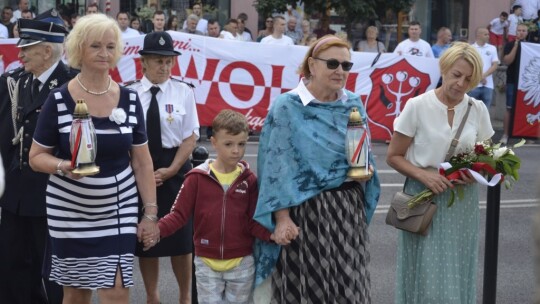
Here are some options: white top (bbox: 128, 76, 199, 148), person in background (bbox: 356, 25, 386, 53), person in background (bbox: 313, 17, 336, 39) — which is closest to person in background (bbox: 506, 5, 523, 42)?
person in background (bbox: 313, 17, 336, 39)

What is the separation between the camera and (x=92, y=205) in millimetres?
5102

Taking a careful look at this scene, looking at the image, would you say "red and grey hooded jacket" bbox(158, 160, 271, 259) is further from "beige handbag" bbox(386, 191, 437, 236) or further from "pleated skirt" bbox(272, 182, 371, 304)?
"beige handbag" bbox(386, 191, 437, 236)

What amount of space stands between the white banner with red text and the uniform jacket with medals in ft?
27.3

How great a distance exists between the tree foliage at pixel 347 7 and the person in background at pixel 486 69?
14.9ft

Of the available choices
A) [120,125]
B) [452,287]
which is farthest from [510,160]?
[120,125]

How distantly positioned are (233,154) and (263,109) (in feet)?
31.5

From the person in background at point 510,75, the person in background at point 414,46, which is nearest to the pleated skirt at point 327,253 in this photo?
the person in background at point 510,75

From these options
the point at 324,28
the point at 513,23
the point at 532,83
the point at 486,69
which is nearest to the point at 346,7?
the point at 324,28

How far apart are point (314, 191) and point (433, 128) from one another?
100 centimetres

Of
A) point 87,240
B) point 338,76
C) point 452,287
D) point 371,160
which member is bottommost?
point 452,287

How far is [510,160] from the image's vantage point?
591 centimetres

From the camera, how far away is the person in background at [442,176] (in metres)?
5.84

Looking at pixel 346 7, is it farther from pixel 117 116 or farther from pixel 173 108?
pixel 117 116

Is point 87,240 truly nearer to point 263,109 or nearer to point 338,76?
point 338,76
